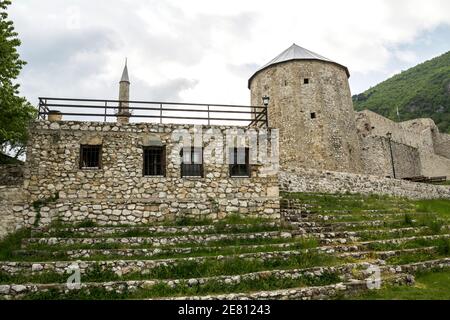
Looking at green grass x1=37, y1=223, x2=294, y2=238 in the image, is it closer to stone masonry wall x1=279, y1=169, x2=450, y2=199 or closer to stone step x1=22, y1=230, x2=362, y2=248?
stone step x1=22, y1=230, x2=362, y2=248

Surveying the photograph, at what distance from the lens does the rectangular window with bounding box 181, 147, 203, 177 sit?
51.0 ft

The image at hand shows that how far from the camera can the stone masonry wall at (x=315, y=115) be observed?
27.4m

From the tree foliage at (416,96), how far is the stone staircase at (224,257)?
186 ft

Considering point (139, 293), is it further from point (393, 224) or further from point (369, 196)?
point (369, 196)

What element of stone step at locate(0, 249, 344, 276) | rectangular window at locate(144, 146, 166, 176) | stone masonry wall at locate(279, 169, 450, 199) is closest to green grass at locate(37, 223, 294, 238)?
stone step at locate(0, 249, 344, 276)

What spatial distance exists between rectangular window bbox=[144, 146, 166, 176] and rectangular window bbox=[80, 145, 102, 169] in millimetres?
1886

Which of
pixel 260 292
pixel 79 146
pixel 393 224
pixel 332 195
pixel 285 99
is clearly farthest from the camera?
pixel 285 99

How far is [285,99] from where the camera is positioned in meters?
28.5

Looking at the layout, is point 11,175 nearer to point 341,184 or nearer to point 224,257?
point 224,257

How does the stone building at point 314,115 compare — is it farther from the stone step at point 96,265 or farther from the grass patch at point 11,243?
the grass patch at point 11,243

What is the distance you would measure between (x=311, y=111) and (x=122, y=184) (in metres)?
17.8
